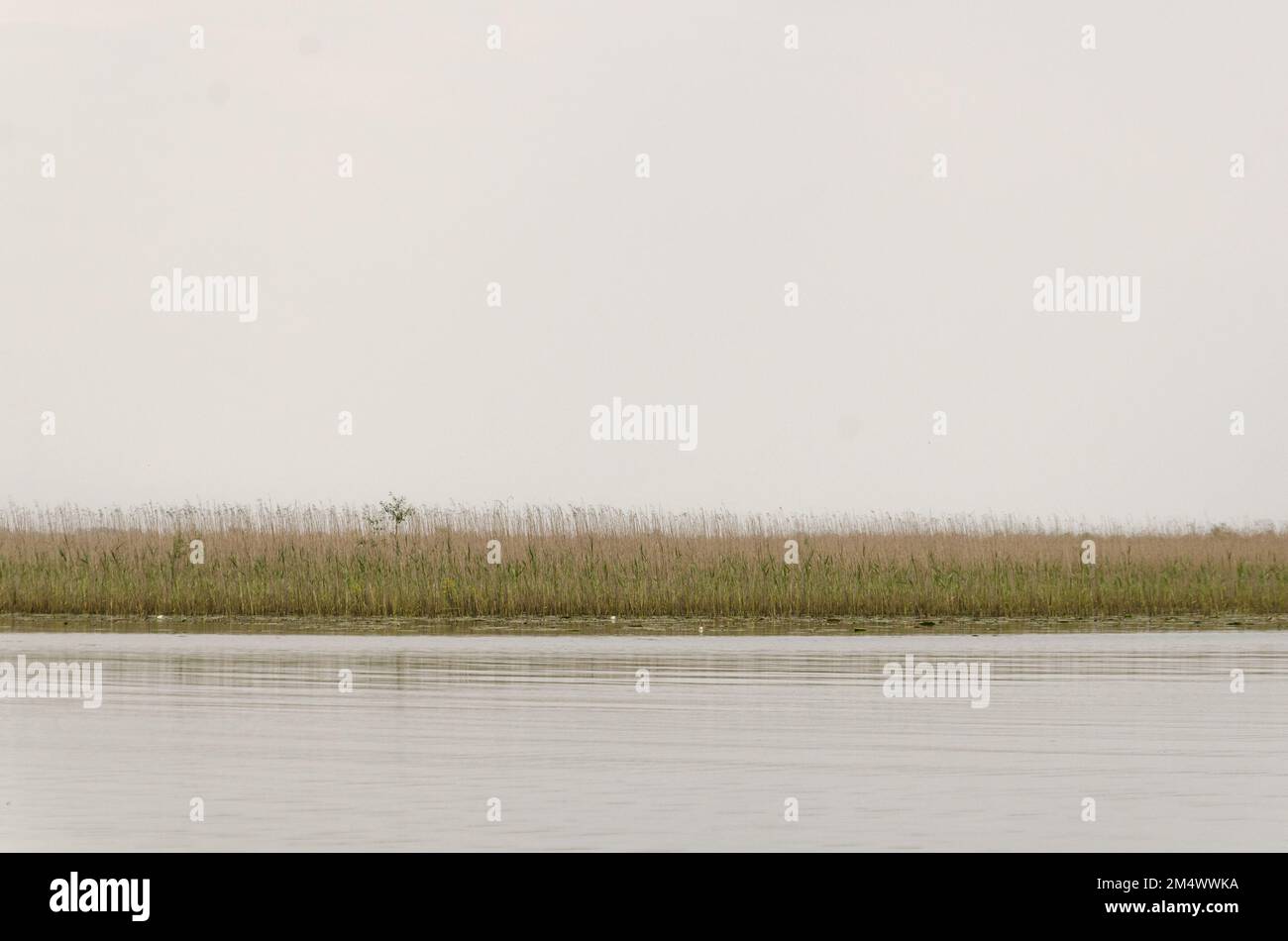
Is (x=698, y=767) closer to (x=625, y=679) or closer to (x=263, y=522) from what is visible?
(x=625, y=679)

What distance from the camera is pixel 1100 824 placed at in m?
10.6

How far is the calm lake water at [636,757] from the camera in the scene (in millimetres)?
10242

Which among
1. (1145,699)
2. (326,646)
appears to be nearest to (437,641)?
(326,646)

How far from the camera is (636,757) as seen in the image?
42.4 ft

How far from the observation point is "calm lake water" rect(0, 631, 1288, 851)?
1024cm
